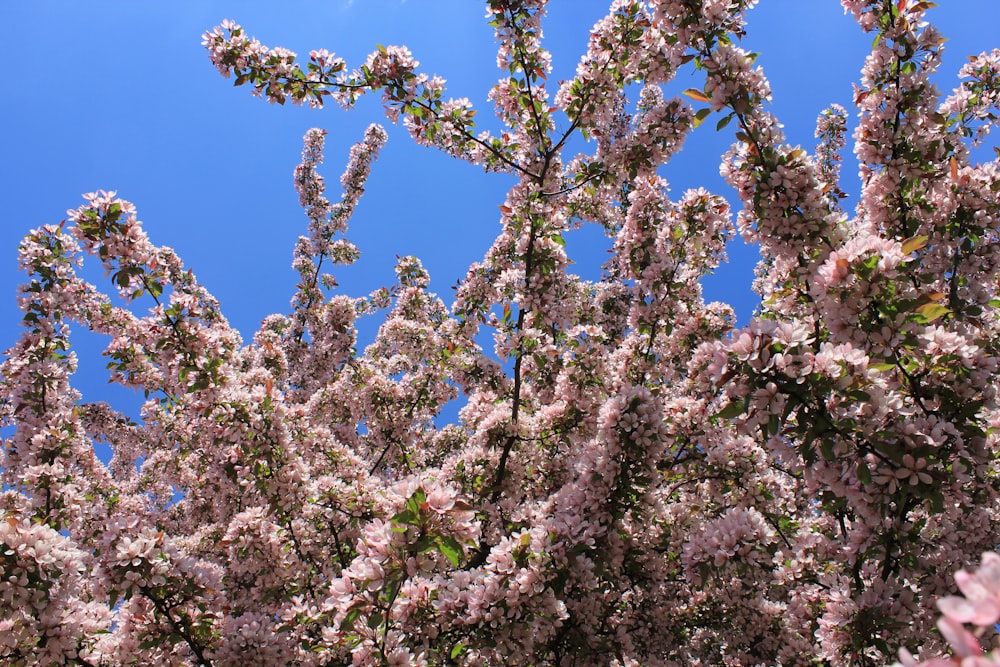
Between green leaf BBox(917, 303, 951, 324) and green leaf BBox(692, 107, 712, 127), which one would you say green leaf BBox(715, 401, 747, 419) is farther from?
green leaf BBox(692, 107, 712, 127)

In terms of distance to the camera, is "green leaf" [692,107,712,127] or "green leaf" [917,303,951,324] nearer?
"green leaf" [917,303,951,324]

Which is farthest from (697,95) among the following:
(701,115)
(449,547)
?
(449,547)

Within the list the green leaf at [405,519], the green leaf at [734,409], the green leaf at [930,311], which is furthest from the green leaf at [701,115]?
the green leaf at [405,519]

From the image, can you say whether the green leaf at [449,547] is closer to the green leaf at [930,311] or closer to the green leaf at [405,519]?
the green leaf at [405,519]

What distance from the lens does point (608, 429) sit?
4.19 metres

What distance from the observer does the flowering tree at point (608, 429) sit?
3012 mm

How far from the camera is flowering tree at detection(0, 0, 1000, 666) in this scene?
301 centimetres

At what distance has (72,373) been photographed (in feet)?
21.8

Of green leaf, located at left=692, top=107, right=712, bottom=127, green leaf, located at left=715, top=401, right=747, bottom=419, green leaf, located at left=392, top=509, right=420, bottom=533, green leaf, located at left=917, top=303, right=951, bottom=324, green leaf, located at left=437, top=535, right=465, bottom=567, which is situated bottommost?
green leaf, located at left=437, top=535, right=465, bottom=567

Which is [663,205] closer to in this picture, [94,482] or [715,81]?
[715,81]

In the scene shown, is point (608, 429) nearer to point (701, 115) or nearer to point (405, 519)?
point (405, 519)

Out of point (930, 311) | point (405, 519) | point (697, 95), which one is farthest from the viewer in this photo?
point (697, 95)

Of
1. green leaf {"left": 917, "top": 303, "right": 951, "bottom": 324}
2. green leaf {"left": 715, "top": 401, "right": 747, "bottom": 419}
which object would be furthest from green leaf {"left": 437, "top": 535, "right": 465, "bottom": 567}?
green leaf {"left": 917, "top": 303, "right": 951, "bottom": 324}

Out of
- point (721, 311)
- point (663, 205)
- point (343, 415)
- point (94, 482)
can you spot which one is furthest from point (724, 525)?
point (94, 482)
